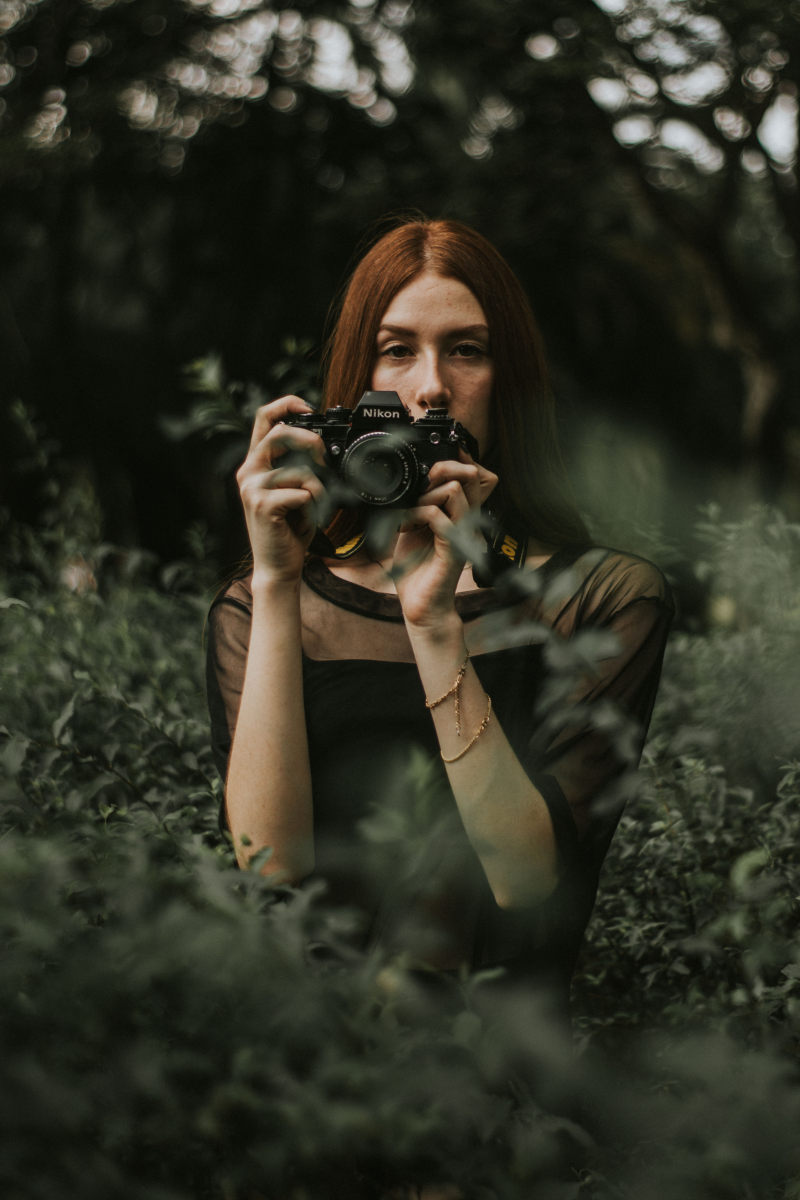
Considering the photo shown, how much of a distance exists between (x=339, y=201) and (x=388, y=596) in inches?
232

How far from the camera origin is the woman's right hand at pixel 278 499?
4.96 ft

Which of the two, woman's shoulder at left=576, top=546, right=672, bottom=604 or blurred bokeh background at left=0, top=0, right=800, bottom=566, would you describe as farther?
blurred bokeh background at left=0, top=0, right=800, bottom=566

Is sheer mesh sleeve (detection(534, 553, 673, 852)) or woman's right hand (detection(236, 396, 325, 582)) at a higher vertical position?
woman's right hand (detection(236, 396, 325, 582))

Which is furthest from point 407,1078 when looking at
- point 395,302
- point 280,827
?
point 395,302

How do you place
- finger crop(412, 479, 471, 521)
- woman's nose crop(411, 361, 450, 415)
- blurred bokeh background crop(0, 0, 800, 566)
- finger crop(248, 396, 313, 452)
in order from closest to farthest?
1. finger crop(412, 479, 471, 521)
2. finger crop(248, 396, 313, 452)
3. woman's nose crop(411, 361, 450, 415)
4. blurred bokeh background crop(0, 0, 800, 566)

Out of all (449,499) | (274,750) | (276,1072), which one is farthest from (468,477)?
(276,1072)

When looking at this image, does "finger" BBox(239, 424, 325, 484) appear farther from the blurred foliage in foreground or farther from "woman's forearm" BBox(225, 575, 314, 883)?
the blurred foliage in foreground

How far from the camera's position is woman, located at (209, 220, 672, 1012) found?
56.1 inches

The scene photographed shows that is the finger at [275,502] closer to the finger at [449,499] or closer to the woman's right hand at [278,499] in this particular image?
the woman's right hand at [278,499]

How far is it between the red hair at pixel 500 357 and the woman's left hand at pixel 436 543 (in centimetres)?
31

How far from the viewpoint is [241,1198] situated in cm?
86

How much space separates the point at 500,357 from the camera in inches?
70.5

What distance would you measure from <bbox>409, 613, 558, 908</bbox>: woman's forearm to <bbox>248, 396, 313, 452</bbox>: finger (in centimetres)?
38

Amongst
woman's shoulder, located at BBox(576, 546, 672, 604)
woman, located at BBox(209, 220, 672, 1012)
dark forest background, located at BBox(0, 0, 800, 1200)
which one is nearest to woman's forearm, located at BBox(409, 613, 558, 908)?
woman, located at BBox(209, 220, 672, 1012)
